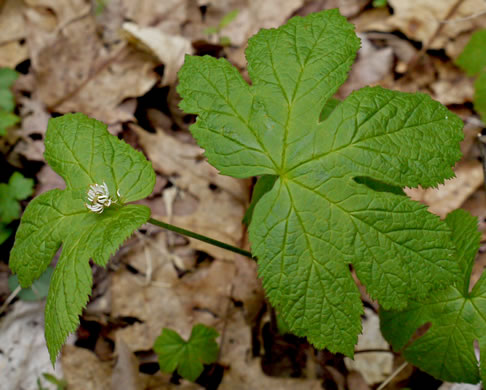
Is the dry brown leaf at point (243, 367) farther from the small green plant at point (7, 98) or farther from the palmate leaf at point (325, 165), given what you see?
the small green plant at point (7, 98)

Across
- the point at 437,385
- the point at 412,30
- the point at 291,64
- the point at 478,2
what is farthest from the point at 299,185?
the point at 478,2

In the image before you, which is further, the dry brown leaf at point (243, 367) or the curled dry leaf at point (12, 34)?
the curled dry leaf at point (12, 34)

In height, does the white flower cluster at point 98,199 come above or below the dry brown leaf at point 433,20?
below

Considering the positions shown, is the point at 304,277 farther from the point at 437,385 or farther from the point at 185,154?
the point at 185,154

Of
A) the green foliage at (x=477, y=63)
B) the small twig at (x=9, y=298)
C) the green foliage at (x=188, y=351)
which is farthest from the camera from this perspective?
the green foliage at (x=477, y=63)

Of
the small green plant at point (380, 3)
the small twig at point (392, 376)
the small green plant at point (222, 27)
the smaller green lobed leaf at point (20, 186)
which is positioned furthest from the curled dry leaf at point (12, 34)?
the small twig at point (392, 376)

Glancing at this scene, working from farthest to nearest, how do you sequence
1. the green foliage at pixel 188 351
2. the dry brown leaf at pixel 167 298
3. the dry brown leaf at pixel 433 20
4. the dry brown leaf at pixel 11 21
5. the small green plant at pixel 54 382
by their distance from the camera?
the dry brown leaf at pixel 11 21 < the dry brown leaf at pixel 433 20 < the dry brown leaf at pixel 167 298 < the small green plant at pixel 54 382 < the green foliage at pixel 188 351

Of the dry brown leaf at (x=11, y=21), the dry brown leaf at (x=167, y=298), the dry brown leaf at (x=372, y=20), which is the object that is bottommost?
the dry brown leaf at (x=167, y=298)
